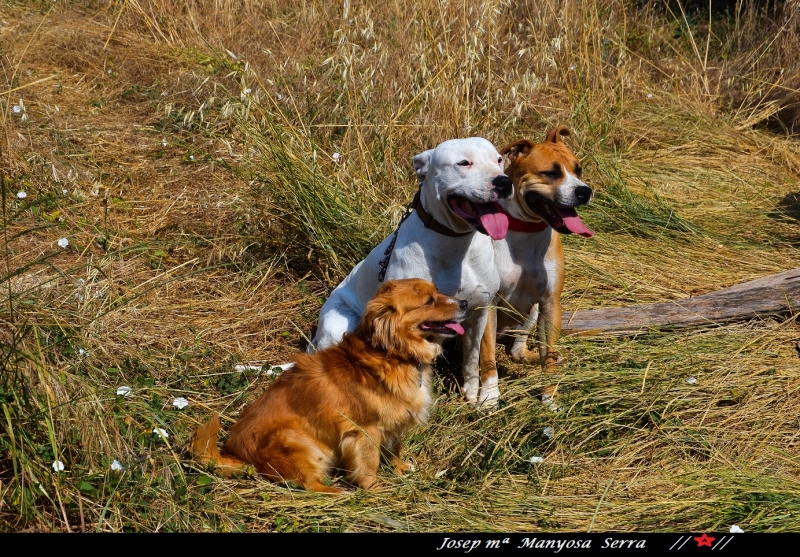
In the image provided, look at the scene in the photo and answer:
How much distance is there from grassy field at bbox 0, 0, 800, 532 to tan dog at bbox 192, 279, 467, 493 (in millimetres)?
204

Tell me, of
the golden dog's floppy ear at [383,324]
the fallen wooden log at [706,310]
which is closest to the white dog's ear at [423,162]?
the golden dog's floppy ear at [383,324]

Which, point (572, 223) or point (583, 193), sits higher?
point (583, 193)

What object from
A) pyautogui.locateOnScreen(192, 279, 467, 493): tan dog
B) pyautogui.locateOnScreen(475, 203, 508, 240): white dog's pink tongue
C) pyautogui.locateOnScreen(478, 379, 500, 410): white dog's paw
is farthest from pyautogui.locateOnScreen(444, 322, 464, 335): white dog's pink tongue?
pyautogui.locateOnScreen(478, 379, 500, 410): white dog's paw

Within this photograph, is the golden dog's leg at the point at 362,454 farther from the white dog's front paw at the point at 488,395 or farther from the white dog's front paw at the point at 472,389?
the white dog's front paw at the point at 472,389

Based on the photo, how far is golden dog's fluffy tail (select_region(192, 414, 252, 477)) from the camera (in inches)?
147

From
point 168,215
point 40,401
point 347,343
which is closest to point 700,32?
point 168,215

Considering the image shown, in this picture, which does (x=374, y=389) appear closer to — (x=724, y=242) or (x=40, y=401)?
(x=40, y=401)

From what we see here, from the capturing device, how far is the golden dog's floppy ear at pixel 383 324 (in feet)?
13.1

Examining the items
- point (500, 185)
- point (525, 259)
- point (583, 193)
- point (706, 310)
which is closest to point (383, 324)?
point (500, 185)

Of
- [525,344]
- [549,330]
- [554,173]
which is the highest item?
[554,173]

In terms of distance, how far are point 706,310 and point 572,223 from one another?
1.13 metres

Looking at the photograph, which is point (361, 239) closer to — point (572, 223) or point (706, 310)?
point (572, 223)

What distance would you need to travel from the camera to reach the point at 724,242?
6355 mm

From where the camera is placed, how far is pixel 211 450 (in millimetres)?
3750
